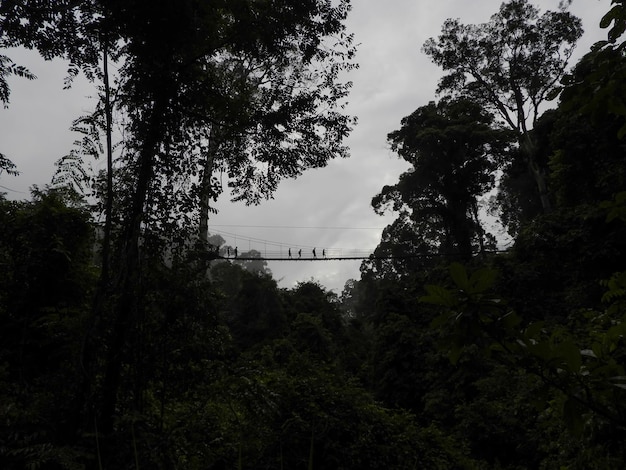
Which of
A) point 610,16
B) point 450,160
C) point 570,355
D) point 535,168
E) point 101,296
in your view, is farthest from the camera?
point 450,160

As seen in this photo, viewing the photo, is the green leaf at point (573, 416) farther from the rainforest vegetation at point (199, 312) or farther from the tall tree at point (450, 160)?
the tall tree at point (450, 160)

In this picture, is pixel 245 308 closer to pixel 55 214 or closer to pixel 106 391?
pixel 55 214

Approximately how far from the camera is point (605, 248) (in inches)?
354

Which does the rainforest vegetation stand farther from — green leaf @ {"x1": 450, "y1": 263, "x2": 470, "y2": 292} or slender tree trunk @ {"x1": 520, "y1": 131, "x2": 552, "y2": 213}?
slender tree trunk @ {"x1": 520, "y1": 131, "x2": 552, "y2": 213}

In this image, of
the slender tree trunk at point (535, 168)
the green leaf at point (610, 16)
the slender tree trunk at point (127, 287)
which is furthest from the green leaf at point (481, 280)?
the slender tree trunk at point (535, 168)

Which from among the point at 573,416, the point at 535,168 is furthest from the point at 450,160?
the point at 573,416

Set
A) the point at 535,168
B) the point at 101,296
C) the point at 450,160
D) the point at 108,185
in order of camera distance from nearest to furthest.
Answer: the point at 101,296 → the point at 108,185 → the point at 535,168 → the point at 450,160

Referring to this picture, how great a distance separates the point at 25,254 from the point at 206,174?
3.27 meters

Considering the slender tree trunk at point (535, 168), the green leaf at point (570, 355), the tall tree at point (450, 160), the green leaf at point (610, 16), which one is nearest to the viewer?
the green leaf at point (570, 355)

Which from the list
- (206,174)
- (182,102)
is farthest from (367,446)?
(182,102)

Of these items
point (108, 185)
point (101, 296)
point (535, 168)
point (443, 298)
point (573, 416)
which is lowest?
point (573, 416)

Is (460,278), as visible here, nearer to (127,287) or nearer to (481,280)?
(481,280)

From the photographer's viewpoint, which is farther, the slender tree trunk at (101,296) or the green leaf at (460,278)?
the slender tree trunk at (101,296)

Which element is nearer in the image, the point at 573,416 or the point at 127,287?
the point at 573,416
